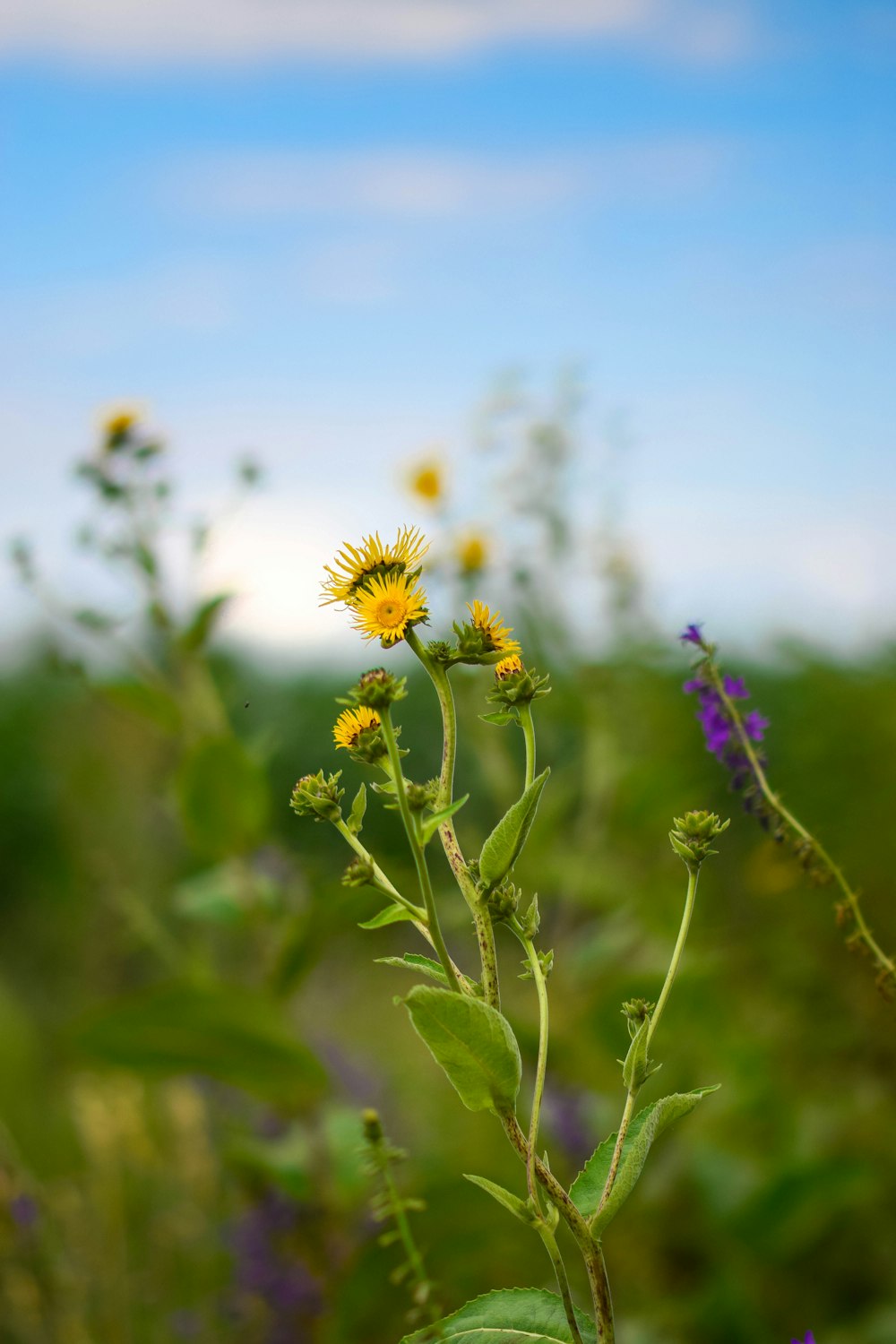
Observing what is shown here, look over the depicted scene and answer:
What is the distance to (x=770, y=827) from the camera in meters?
0.77

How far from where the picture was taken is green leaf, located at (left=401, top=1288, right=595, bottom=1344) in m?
0.64

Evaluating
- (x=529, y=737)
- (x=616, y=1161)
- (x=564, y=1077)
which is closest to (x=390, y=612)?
(x=529, y=737)

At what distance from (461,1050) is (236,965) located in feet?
12.0

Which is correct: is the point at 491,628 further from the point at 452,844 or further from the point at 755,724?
the point at 755,724

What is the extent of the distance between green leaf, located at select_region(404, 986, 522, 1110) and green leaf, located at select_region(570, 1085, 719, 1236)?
0.23 feet

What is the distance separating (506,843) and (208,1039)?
1174 mm

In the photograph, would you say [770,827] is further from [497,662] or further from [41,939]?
[41,939]

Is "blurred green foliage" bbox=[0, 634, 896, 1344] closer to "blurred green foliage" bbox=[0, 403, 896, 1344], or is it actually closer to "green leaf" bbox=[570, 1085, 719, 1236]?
"blurred green foliage" bbox=[0, 403, 896, 1344]

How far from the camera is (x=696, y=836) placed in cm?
66

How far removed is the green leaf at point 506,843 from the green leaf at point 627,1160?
143 mm

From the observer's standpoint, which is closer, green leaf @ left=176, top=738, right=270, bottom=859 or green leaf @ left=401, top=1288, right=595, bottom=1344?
green leaf @ left=401, top=1288, right=595, bottom=1344

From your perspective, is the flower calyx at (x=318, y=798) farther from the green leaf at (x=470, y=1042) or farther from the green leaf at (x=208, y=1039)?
the green leaf at (x=208, y=1039)

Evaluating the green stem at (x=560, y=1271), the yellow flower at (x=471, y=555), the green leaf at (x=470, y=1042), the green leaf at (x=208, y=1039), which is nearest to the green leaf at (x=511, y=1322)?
the green stem at (x=560, y=1271)

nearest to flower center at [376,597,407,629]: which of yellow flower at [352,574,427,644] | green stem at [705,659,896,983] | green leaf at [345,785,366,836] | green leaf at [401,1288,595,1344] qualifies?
yellow flower at [352,574,427,644]
